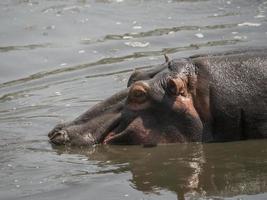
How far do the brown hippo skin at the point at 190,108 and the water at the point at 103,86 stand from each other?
14 centimetres

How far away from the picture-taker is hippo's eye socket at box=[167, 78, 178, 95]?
27.0 feet

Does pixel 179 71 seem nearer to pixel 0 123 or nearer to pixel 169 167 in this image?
pixel 169 167

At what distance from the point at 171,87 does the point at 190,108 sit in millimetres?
303

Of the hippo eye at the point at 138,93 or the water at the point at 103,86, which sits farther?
the hippo eye at the point at 138,93

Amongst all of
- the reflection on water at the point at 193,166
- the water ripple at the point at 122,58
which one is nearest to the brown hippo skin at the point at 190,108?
the reflection on water at the point at 193,166

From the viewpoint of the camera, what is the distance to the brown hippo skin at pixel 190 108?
8.33 m

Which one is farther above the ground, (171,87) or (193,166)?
(171,87)

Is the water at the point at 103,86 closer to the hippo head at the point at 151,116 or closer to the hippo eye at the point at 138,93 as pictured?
the hippo head at the point at 151,116

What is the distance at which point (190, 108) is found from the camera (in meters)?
8.30

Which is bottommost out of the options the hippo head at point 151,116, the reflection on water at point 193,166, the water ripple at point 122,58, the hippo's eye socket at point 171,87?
the water ripple at point 122,58

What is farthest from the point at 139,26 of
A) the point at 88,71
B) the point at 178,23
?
the point at 88,71

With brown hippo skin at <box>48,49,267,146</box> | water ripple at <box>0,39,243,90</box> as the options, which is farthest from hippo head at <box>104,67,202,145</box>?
water ripple at <box>0,39,243,90</box>

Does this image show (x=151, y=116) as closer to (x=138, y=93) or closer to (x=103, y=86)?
(x=138, y=93)

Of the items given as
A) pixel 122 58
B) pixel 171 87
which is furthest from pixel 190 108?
pixel 122 58
